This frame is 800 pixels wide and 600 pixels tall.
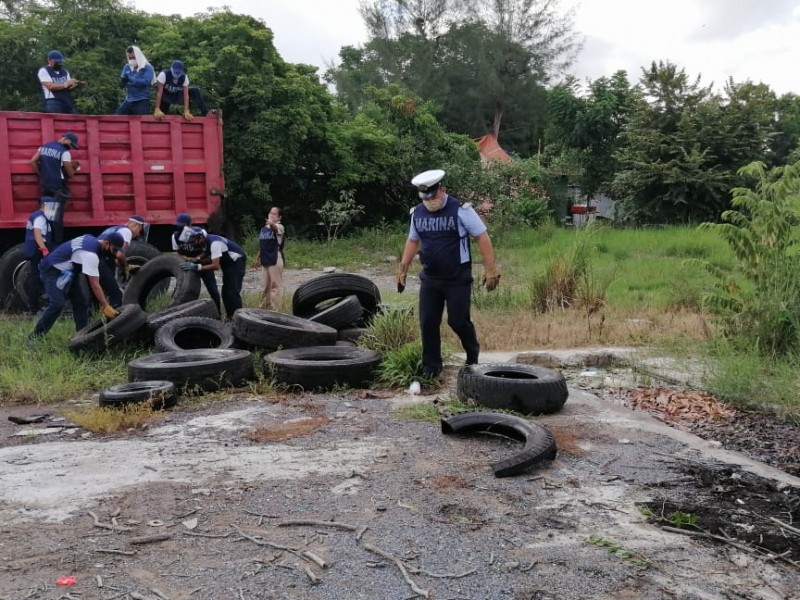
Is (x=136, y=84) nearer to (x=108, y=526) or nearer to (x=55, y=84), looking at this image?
(x=55, y=84)

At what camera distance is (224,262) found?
28.5ft

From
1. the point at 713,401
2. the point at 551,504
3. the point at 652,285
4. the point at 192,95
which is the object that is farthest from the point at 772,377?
the point at 192,95

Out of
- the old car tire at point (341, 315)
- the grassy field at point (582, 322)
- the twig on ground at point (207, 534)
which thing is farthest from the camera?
the old car tire at point (341, 315)

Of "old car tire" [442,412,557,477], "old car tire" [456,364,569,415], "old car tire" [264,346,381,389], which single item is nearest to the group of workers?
"old car tire" [264,346,381,389]

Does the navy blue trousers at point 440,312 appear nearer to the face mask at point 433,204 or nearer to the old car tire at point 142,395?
the face mask at point 433,204

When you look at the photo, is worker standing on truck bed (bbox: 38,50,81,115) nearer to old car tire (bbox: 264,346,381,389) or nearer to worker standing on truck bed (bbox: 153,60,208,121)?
worker standing on truck bed (bbox: 153,60,208,121)

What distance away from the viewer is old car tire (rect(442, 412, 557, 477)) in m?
3.85

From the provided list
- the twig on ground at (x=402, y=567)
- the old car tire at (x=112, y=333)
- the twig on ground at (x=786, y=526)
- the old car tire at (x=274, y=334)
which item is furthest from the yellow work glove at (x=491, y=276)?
the old car tire at (x=112, y=333)

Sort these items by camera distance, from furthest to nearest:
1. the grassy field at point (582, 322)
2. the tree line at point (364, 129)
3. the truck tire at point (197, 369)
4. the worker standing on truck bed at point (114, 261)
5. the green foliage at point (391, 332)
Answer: the tree line at point (364, 129) < the worker standing on truck bed at point (114, 261) < the green foliage at point (391, 332) < the grassy field at point (582, 322) < the truck tire at point (197, 369)

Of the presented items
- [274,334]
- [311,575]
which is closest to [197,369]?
[274,334]

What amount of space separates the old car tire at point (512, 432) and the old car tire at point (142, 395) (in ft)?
7.36

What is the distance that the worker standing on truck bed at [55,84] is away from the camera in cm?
968

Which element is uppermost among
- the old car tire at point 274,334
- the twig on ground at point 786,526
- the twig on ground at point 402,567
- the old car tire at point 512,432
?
the old car tire at point 274,334

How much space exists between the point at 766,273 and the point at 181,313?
5.73 metres
